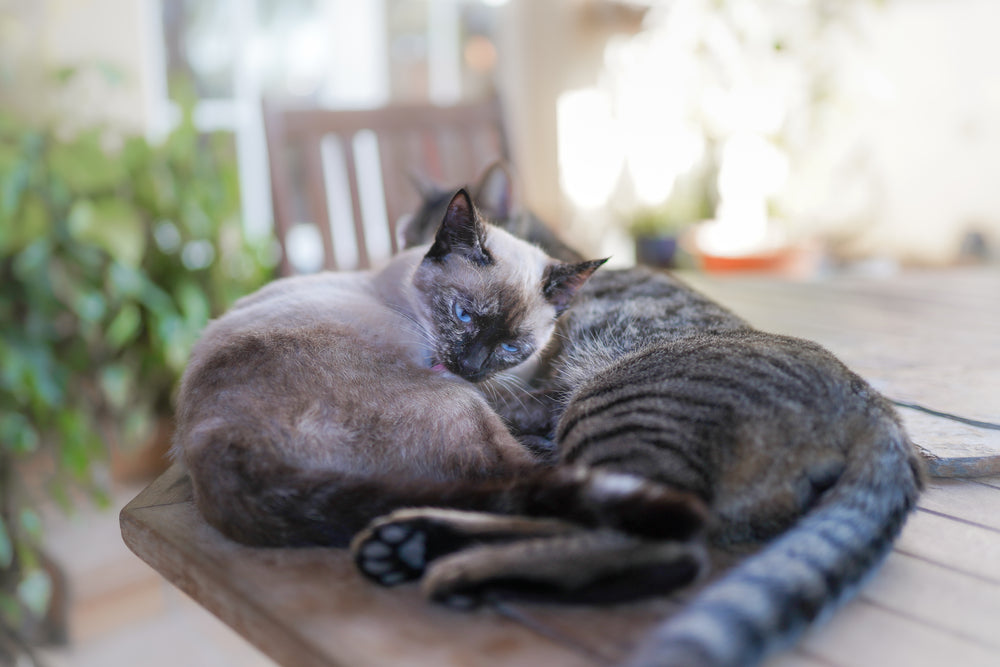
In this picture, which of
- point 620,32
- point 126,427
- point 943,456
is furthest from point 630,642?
point 620,32

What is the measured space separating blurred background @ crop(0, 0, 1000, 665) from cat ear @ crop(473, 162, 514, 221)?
0.45 feet

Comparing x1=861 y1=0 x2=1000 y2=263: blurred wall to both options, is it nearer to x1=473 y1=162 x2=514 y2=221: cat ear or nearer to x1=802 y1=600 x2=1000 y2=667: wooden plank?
x1=473 y1=162 x2=514 y2=221: cat ear

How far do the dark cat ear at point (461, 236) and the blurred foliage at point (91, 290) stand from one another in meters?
1.68

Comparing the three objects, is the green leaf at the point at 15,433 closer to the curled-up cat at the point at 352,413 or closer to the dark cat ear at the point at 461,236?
the curled-up cat at the point at 352,413

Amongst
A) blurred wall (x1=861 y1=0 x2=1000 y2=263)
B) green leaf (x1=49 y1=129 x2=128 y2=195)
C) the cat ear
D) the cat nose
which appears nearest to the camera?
the cat nose

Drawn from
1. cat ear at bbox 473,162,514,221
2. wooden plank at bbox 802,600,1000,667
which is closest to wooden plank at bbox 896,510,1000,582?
wooden plank at bbox 802,600,1000,667

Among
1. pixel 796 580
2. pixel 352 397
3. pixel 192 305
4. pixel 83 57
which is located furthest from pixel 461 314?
pixel 83 57

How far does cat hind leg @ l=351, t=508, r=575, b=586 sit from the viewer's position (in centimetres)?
82

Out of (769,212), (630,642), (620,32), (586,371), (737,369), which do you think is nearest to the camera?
(630,642)

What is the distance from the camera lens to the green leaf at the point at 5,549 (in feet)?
7.92

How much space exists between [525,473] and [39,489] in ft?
8.48

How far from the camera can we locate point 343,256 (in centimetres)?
291

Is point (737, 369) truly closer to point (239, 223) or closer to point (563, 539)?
point (563, 539)

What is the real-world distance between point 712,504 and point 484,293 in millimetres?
669
